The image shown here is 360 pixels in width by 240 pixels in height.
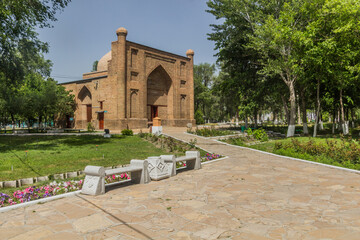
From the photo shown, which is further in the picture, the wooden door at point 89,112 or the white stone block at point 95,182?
the wooden door at point 89,112

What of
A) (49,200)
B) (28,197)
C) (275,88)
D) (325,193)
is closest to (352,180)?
(325,193)

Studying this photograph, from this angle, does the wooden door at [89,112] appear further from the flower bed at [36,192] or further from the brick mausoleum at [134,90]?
the flower bed at [36,192]

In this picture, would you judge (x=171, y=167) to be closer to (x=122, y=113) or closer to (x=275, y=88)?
(x=275, y=88)

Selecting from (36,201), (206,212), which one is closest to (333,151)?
(206,212)

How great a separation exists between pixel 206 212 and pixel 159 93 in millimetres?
33402

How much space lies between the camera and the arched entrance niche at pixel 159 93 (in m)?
36.2

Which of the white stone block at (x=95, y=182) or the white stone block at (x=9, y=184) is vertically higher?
the white stone block at (x=95, y=182)

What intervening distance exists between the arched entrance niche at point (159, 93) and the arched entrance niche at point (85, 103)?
349 inches

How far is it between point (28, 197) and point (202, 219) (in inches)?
156

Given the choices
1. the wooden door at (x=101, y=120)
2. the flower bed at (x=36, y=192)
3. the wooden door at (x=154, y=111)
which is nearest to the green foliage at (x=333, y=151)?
the flower bed at (x=36, y=192)

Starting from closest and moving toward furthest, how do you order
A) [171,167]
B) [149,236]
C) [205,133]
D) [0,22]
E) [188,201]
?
1. [149,236]
2. [188,201]
3. [171,167]
4. [0,22]
5. [205,133]

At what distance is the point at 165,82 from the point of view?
38.4m

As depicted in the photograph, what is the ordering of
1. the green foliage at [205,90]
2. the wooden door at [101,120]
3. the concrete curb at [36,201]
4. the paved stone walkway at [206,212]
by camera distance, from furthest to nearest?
the green foliage at [205,90]
the wooden door at [101,120]
the concrete curb at [36,201]
the paved stone walkway at [206,212]

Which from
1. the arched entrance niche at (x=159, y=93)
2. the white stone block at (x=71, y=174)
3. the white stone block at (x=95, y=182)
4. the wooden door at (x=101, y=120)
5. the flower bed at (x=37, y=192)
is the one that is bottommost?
the white stone block at (x=71, y=174)
